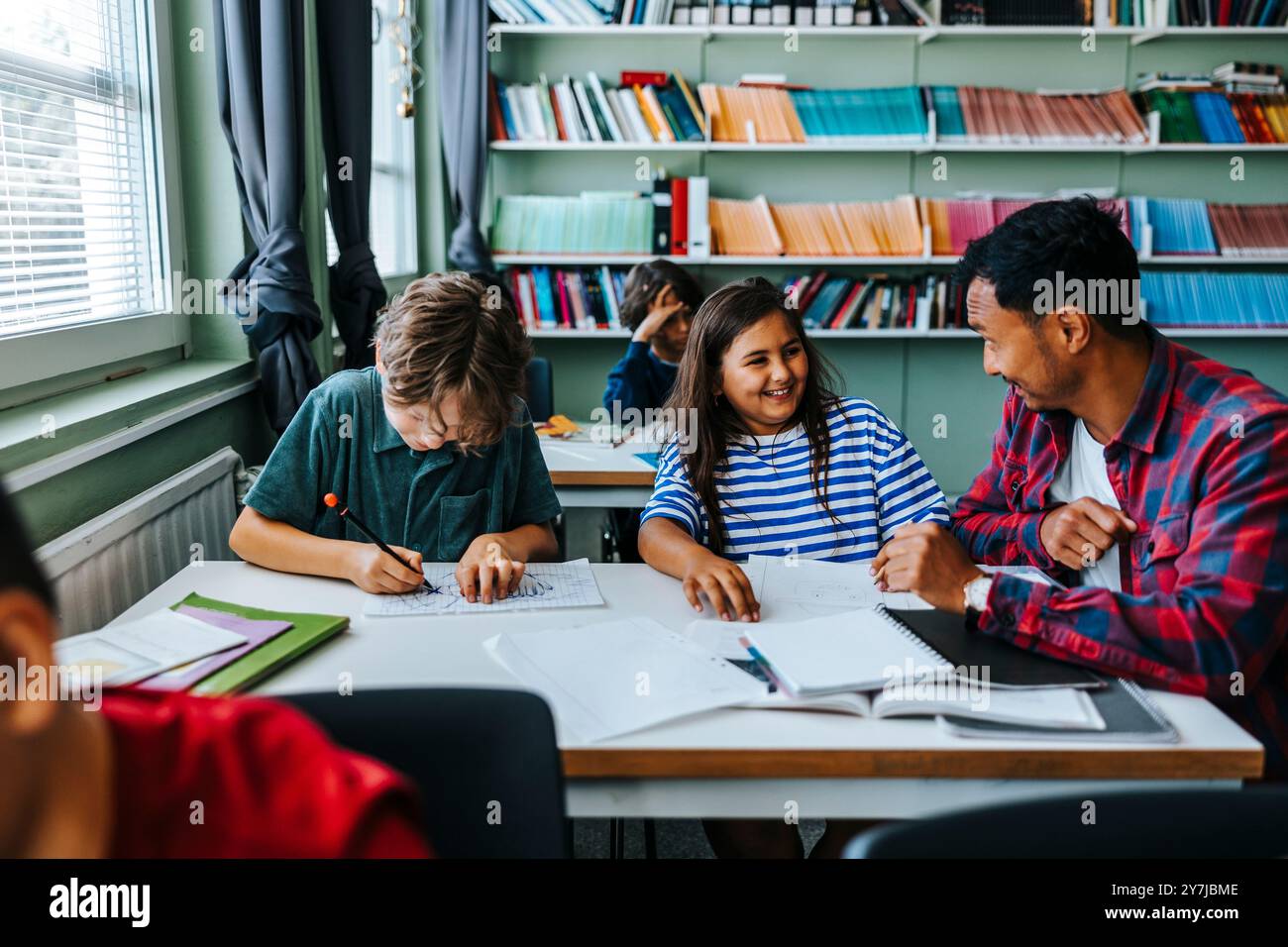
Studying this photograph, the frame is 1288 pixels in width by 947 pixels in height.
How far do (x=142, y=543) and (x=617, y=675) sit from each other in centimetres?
110

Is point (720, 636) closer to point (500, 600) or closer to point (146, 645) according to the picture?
point (500, 600)

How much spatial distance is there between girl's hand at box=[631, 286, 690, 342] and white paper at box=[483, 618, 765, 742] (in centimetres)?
229

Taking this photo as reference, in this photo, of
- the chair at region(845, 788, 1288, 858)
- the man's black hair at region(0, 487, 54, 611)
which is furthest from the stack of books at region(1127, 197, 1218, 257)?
the man's black hair at region(0, 487, 54, 611)

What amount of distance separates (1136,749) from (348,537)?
1.29m

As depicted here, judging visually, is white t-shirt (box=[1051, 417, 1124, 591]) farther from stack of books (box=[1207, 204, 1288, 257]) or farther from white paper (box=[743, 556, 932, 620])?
stack of books (box=[1207, 204, 1288, 257])

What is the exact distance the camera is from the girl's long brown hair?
6.48ft

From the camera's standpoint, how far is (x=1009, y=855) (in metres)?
0.74

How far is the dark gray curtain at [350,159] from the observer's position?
3012 millimetres

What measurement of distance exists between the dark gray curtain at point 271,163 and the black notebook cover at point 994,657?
1667 mm

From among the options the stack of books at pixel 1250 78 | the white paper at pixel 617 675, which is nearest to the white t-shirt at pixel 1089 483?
the white paper at pixel 617 675

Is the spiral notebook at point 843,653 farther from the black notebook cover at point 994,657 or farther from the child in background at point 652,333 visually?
the child in background at point 652,333

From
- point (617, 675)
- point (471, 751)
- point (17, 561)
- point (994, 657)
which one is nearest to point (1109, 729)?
point (994, 657)
